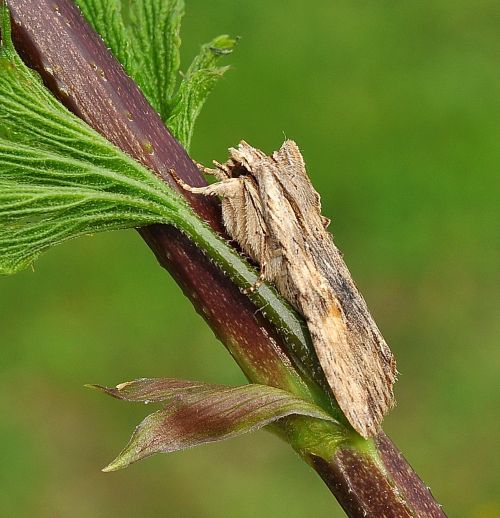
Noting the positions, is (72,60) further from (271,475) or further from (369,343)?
(271,475)

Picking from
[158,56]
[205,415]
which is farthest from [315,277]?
[158,56]

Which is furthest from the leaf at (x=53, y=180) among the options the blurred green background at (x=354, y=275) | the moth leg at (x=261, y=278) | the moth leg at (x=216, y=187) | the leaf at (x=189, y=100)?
the blurred green background at (x=354, y=275)

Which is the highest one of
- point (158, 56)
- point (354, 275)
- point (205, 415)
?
point (158, 56)

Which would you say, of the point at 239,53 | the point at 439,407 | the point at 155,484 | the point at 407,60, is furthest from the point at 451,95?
the point at 155,484

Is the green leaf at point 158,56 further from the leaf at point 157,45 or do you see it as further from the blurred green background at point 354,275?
the blurred green background at point 354,275

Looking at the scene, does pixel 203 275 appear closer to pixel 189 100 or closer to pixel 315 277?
pixel 315 277

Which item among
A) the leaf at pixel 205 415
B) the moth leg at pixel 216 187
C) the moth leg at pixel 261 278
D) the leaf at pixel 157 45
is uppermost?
the leaf at pixel 157 45
